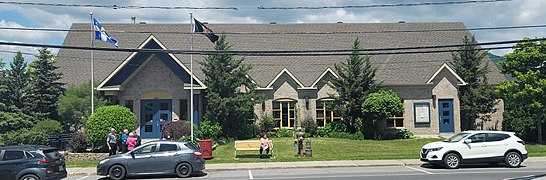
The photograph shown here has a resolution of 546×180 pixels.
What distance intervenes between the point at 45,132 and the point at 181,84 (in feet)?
27.4

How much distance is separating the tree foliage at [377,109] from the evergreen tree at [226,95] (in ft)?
24.1

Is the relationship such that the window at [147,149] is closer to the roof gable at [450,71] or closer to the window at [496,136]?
the window at [496,136]

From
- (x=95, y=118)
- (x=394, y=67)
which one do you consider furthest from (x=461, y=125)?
(x=95, y=118)

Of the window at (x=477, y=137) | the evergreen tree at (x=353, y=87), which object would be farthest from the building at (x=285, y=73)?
the window at (x=477, y=137)

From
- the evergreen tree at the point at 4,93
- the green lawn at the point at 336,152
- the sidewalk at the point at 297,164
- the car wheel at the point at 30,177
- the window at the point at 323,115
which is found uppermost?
the evergreen tree at the point at 4,93

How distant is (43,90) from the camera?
1182 inches

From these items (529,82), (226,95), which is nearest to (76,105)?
A: (226,95)

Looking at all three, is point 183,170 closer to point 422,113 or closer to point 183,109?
point 183,109

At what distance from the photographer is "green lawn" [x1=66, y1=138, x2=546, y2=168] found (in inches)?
851

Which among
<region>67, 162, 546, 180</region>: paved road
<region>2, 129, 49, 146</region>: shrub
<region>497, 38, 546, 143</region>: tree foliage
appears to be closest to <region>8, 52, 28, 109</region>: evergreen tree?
<region>2, 129, 49, 146</region>: shrub

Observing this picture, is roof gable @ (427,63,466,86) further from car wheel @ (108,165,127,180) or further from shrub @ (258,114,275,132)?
car wheel @ (108,165,127,180)

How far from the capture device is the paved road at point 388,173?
15.8 metres

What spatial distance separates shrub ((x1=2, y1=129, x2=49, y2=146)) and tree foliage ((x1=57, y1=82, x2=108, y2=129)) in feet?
10.4

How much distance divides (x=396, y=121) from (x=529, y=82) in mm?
9320
